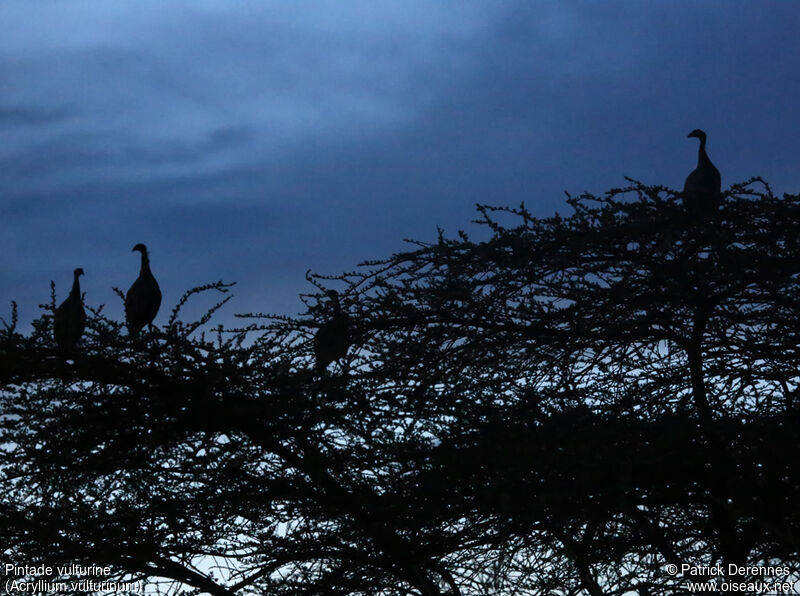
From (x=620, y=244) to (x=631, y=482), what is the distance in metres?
2.23

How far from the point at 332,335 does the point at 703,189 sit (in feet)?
11.1

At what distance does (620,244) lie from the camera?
8078 millimetres

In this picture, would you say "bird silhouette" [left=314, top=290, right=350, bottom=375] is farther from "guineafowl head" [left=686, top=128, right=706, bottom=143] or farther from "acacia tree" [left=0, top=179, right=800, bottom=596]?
"guineafowl head" [left=686, top=128, right=706, bottom=143]

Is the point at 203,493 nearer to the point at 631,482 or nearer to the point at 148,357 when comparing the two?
the point at 148,357

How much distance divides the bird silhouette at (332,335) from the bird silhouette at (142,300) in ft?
9.28

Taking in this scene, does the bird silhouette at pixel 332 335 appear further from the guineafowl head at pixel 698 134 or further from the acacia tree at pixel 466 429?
the guineafowl head at pixel 698 134

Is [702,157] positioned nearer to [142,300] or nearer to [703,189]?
[703,189]

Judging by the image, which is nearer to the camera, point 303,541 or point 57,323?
point 57,323

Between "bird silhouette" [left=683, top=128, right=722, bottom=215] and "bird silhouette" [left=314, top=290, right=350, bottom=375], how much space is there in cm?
294

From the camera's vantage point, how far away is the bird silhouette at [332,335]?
26.6 ft

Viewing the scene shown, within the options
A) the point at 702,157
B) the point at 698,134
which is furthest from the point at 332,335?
the point at 698,134

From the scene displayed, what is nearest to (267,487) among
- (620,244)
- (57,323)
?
(57,323)

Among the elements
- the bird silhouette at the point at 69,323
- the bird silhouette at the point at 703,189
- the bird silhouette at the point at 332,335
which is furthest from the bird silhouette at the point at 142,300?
the bird silhouette at the point at 703,189

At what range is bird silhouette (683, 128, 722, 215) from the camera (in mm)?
8312
